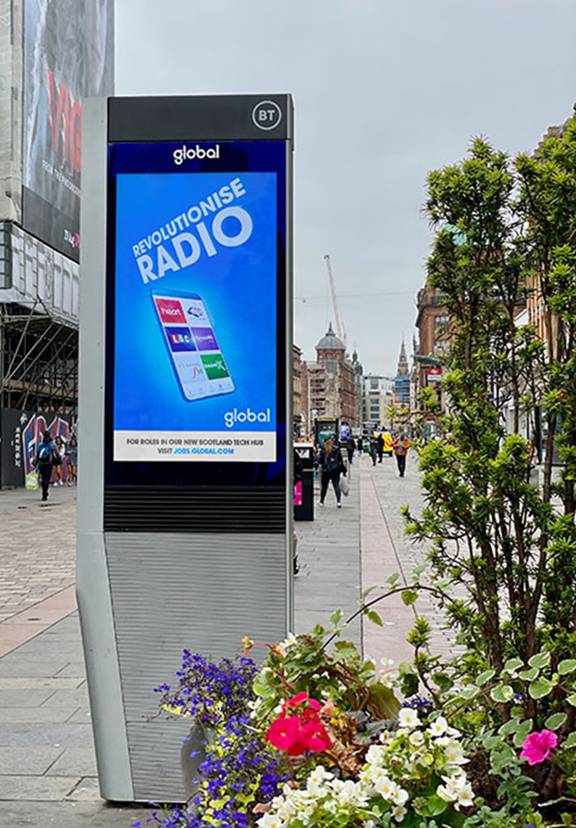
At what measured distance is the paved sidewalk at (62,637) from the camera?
472 centimetres

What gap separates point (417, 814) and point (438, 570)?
110cm

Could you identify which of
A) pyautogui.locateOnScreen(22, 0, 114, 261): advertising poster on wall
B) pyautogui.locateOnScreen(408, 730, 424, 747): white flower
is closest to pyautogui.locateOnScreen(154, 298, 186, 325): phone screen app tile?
pyautogui.locateOnScreen(408, 730, 424, 747): white flower

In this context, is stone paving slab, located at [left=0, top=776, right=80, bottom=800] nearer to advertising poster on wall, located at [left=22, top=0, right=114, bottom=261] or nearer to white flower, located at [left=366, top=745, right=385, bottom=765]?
white flower, located at [left=366, top=745, right=385, bottom=765]

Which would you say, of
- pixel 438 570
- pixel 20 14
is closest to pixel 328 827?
pixel 438 570

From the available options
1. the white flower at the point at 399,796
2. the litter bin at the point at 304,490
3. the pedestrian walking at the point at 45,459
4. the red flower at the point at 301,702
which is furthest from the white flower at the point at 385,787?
the pedestrian walking at the point at 45,459

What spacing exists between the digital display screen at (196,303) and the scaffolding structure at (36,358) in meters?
30.5

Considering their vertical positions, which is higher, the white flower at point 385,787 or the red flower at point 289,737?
the red flower at point 289,737

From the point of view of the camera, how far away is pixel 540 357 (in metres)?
3.35

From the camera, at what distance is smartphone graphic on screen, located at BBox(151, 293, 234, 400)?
14.1 feet

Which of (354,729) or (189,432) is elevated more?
(189,432)

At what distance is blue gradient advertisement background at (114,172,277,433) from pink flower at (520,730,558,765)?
76.3 inches

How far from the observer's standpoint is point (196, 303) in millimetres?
4289

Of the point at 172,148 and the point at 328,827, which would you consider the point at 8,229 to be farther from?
the point at 328,827

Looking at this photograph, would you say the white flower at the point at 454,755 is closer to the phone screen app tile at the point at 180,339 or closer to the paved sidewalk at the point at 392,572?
the paved sidewalk at the point at 392,572
